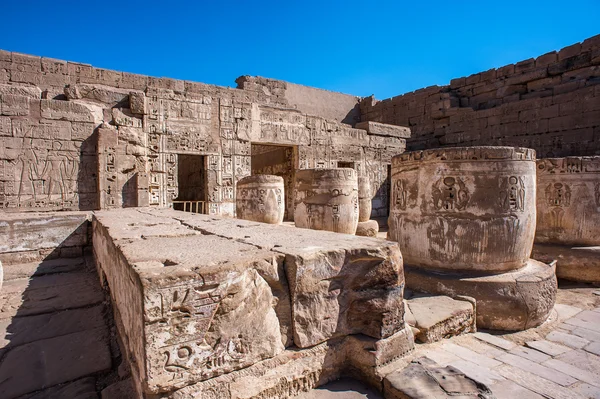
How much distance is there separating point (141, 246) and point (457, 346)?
7.31 feet

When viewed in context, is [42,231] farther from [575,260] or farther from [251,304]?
[575,260]

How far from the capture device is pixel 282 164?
11.2m

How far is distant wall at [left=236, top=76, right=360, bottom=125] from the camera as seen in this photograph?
499 inches

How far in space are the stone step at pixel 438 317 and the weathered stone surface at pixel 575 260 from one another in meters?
2.59

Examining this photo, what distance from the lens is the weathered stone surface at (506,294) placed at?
3.02 metres

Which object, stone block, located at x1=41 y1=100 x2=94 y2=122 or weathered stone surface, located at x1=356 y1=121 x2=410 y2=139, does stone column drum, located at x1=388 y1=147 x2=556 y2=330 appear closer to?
stone block, located at x1=41 y1=100 x2=94 y2=122

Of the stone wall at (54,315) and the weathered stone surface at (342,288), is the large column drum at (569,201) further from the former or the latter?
the stone wall at (54,315)

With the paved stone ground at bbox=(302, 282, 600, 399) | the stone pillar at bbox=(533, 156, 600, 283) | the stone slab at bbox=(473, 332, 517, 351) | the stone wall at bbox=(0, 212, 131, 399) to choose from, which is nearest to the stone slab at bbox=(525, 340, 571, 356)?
the paved stone ground at bbox=(302, 282, 600, 399)

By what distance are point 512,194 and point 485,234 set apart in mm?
436

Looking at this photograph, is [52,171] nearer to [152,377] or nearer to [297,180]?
[297,180]

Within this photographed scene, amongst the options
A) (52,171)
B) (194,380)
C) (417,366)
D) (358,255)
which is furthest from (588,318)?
(52,171)

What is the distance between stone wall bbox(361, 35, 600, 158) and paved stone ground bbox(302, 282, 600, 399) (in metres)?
9.24

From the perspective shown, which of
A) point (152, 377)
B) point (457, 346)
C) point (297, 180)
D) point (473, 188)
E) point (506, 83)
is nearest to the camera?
point (152, 377)

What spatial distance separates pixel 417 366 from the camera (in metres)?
1.81
